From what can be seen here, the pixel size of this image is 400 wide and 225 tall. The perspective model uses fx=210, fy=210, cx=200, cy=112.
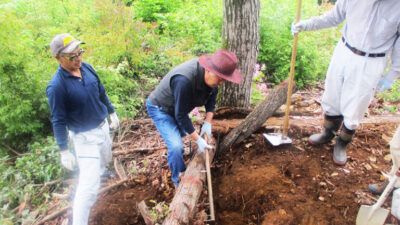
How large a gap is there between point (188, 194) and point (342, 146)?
2.27 meters

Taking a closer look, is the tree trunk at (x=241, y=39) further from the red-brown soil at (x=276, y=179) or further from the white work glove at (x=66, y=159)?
the white work glove at (x=66, y=159)

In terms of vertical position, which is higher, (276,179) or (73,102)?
(73,102)

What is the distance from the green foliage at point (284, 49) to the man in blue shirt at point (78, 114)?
446cm

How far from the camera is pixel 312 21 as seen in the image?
113 inches

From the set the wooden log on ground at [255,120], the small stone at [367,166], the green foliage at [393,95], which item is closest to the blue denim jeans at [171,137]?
the wooden log on ground at [255,120]

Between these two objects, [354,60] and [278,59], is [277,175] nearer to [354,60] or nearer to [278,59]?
[354,60]

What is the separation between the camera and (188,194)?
2.17m

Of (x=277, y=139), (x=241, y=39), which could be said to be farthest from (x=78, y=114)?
(x=277, y=139)

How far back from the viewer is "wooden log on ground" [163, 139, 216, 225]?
193 cm

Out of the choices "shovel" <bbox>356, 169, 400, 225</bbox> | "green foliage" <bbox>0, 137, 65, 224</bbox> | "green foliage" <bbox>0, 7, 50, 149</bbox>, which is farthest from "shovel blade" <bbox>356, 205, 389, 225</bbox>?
"green foliage" <bbox>0, 7, 50, 149</bbox>

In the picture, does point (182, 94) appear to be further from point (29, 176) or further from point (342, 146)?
point (29, 176)

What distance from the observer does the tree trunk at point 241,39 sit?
9.96 feet

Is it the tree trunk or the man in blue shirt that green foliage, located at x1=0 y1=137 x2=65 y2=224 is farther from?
the tree trunk

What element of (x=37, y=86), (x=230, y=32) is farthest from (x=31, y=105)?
(x=230, y=32)
